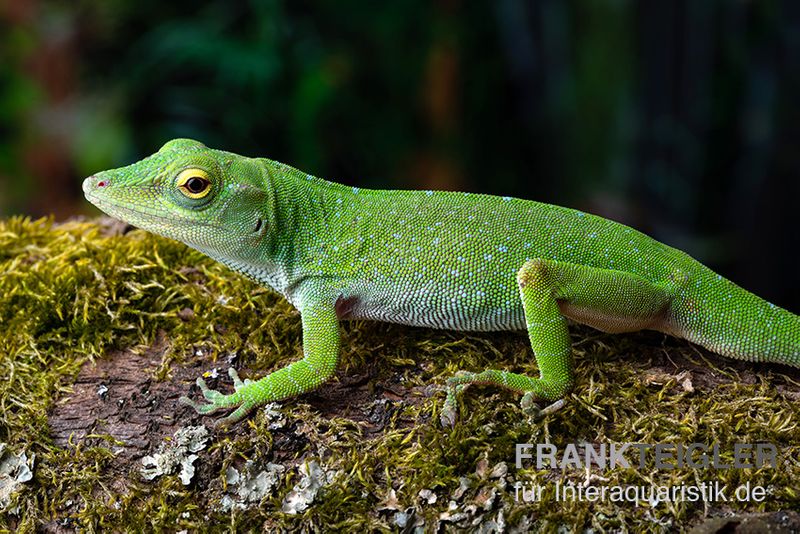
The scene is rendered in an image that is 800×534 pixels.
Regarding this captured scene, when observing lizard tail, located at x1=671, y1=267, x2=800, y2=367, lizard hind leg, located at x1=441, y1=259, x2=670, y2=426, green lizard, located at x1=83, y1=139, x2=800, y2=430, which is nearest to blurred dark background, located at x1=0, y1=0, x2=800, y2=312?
green lizard, located at x1=83, y1=139, x2=800, y2=430

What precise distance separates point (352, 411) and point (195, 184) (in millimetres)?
1459

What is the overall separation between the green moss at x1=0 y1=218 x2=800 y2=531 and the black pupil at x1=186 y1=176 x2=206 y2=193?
726mm

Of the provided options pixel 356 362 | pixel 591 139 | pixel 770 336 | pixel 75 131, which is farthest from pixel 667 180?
pixel 75 131

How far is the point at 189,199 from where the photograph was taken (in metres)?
3.70

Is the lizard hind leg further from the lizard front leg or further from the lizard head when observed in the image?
the lizard head

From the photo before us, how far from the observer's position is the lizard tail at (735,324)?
371 cm

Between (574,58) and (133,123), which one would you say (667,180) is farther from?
(133,123)

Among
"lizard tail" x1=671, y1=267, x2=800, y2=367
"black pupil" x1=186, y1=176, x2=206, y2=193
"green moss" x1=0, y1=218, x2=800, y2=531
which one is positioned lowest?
"green moss" x1=0, y1=218, x2=800, y2=531

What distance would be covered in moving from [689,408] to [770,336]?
0.66 metres

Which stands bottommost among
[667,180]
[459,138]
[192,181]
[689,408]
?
[689,408]

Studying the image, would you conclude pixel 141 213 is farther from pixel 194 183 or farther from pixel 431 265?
pixel 431 265

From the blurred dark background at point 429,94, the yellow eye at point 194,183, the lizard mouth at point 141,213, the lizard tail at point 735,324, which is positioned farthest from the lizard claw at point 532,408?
the blurred dark background at point 429,94

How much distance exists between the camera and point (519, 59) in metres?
9.72

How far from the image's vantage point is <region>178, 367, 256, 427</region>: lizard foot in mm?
3455
